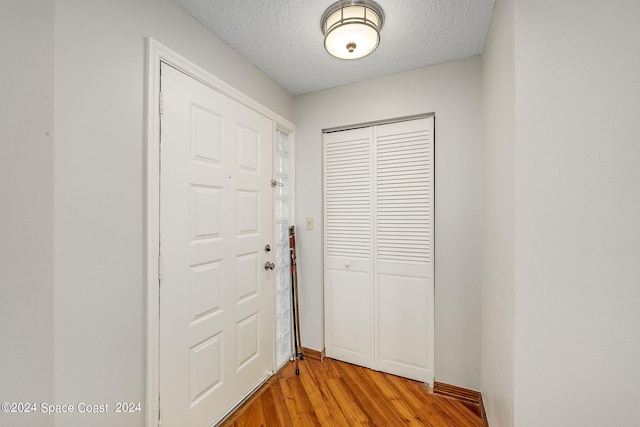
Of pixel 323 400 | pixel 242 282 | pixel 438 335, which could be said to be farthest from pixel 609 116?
pixel 323 400

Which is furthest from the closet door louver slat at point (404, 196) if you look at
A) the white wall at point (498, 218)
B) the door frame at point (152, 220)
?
the door frame at point (152, 220)

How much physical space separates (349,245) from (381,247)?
283 mm

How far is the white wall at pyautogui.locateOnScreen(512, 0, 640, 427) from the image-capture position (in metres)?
0.87

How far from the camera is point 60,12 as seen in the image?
959 millimetres

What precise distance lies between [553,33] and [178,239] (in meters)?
1.83

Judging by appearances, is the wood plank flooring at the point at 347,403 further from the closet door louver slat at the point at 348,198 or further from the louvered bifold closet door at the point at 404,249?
the closet door louver slat at the point at 348,198

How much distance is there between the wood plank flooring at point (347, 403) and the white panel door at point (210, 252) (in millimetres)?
175

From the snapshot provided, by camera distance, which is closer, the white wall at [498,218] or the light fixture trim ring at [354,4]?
the white wall at [498,218]

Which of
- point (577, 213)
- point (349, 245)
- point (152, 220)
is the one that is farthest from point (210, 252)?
point (577, 213)

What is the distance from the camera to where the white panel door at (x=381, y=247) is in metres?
2.04

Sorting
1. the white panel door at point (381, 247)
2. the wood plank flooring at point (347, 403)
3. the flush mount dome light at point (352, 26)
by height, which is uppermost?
the flush mount dome light at point (352, 26)

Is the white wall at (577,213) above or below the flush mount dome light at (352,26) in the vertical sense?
below

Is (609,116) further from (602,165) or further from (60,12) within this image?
(60,12)

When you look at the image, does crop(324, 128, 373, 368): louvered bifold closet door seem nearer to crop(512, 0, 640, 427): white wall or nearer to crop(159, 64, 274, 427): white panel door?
crop(159, 64, 274, 427): white panel door
